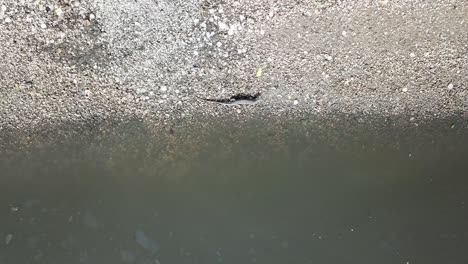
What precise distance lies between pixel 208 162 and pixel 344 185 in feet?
2.29

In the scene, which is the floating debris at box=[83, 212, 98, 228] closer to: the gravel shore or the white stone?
the gravel shore

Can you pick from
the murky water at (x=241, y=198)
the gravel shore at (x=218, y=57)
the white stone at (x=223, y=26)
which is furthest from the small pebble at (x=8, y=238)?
the white stone at (x=223, y=26)

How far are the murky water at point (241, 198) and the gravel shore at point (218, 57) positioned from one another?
0.15 m

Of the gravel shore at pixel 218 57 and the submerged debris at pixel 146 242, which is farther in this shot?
the submerged debris at pixel 146 242

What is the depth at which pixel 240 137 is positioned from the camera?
2.22 meters

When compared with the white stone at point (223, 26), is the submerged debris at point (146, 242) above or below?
below

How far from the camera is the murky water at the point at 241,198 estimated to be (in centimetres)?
220

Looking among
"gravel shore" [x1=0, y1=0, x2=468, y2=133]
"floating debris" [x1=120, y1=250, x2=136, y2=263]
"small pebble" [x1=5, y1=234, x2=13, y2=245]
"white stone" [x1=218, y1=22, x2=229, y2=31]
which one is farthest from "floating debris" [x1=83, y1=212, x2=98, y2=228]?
"white stone" [x1=218, y1=22, x2=229, y2=31]

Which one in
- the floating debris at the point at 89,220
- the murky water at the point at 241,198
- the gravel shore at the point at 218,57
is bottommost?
the floating debris at the point at 89,220

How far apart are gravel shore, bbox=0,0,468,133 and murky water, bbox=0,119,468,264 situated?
153 mm

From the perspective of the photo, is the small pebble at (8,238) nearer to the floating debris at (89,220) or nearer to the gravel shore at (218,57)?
the floating debris at (89,220)

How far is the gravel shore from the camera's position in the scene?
2107 millimetres

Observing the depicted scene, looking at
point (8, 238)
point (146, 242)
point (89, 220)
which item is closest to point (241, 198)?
point (146, 242)

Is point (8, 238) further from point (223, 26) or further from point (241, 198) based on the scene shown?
point (223, 26)
